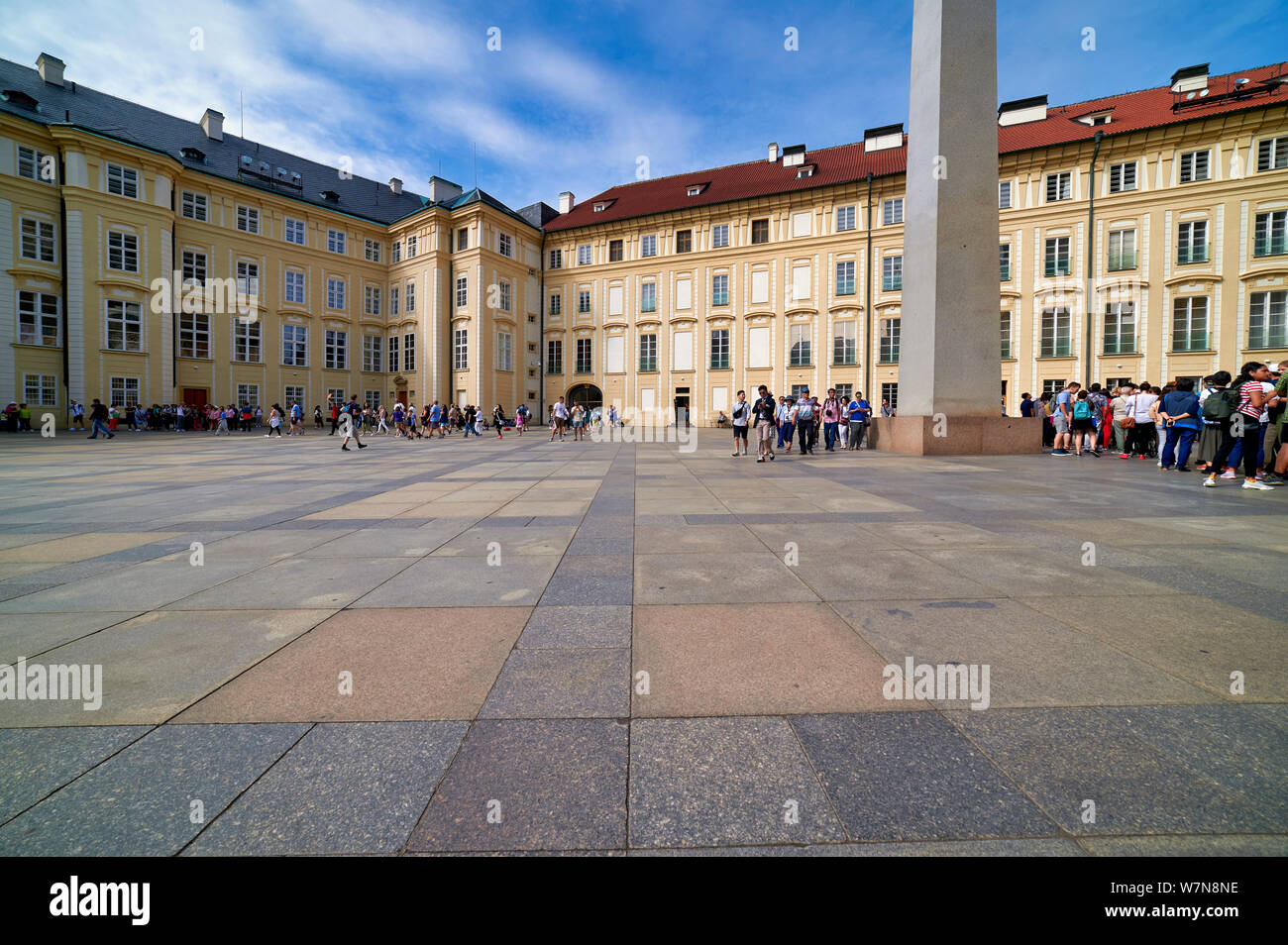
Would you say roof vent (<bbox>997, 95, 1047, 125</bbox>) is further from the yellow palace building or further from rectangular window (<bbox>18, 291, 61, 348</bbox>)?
rectangular window (<bbox>18, 291, 61, 348</bbox>)

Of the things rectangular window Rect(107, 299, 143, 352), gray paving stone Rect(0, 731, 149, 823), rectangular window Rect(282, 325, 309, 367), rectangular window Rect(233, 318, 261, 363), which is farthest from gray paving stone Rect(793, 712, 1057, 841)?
rectangular window Rect(282, 325, 309, 367)

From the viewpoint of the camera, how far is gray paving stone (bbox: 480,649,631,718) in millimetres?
2498

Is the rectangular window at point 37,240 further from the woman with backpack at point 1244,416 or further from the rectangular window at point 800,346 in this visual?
the woman with backpack at point 1244,416

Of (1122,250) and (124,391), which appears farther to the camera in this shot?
(124,391)

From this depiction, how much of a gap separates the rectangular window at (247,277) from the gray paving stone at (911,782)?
49255 mm

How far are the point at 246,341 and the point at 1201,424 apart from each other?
163 feet

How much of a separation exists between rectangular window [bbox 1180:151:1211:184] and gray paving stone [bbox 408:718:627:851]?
45410 millimetres

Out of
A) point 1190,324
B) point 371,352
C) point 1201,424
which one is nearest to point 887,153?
point 1190,324

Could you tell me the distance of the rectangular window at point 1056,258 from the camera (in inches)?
1320

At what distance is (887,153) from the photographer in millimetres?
40438

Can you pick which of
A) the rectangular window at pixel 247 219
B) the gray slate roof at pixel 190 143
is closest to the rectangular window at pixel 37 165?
the gray slate roof at pixel 190 143

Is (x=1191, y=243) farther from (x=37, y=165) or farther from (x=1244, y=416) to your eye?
(x=37, y=165)
